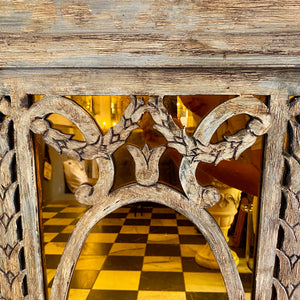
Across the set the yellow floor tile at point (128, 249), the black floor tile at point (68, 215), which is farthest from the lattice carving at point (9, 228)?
the black floor tile at point (68, 215)

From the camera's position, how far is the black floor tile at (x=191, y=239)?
2784mm

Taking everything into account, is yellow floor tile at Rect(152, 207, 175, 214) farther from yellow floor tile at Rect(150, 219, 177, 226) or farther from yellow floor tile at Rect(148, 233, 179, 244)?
yellow floor tile at Rect(148, 233, 179, 244)

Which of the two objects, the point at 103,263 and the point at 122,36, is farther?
the point at 103,263

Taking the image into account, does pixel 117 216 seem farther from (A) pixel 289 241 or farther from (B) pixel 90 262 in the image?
(A) pixel 289 241

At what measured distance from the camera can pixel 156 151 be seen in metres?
0.52

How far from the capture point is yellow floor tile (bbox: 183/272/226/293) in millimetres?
1952

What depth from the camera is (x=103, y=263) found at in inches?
93.0

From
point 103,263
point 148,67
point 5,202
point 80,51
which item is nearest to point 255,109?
point 148,67

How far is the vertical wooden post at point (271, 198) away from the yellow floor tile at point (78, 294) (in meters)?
1.61

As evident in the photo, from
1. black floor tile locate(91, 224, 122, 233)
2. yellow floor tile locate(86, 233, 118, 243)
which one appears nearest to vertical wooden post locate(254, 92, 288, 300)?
yellow floor tile locate(86, 233, 118, 243)

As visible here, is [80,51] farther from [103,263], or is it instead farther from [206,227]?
[103,263]

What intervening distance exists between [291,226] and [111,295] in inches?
65.1

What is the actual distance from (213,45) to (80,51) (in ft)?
0.72

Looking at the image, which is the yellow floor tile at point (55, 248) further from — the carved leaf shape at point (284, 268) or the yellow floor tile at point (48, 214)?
the carved leaf shape at point (284, 268)
